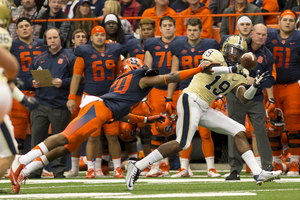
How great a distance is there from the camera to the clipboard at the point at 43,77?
702 centimetres

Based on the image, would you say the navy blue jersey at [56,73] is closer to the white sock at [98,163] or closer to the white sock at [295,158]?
the white sock at [98,163]

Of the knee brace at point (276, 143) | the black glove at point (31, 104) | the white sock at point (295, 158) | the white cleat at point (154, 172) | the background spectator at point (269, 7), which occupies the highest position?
the background spectator at point (269, 7)

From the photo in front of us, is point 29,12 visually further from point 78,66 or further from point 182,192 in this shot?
point 182,192

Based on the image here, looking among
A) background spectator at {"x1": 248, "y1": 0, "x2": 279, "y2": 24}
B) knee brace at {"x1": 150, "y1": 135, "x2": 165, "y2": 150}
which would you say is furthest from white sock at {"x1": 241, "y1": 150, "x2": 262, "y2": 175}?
background spectator at {"x1": 248, "y1": 0, "x2": 279, "y2": 24}

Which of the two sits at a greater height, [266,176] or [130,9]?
[130,9]

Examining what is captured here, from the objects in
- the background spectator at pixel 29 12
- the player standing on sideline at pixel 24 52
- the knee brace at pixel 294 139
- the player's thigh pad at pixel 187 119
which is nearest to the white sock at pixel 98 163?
the player standing on sideline at pixel 24 52

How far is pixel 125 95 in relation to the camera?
17.3ft

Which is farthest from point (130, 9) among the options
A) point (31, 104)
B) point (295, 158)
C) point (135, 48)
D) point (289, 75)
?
point (31, 104)

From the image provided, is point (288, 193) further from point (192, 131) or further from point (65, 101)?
point (65, 101)

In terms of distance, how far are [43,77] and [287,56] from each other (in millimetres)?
3403

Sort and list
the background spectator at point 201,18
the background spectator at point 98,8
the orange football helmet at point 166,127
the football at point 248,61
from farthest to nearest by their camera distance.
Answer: the background spectator at point 98,8
the background spectator at point 201,18
the orange football helmet at point 166,127
the football at point 248,61

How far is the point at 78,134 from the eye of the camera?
4.87 m

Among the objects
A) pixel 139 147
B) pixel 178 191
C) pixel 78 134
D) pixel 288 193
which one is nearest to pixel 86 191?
pixel 78 134

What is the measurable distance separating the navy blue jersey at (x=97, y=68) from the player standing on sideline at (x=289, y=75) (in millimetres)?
2207
